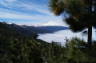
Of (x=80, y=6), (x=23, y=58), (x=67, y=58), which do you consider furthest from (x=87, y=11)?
(x=23, y=58)

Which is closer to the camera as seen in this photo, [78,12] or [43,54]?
[43,54]

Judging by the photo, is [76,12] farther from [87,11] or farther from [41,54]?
[41,54]

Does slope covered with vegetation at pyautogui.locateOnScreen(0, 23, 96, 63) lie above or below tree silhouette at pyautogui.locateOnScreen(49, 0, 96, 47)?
below

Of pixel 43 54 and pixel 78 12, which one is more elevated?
pixel 78 12

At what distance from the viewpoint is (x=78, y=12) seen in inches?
577

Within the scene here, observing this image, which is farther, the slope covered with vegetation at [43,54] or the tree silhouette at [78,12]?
the tree silhouette at [78,12]

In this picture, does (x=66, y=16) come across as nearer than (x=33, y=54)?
No

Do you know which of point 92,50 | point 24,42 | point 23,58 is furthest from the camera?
point 24,42

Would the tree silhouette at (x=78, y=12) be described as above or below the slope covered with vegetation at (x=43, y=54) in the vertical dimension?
above

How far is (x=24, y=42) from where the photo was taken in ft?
50.1

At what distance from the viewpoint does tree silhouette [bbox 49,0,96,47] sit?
14.6m

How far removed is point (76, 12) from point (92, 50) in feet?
5.83

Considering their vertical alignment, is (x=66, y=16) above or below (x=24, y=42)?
above

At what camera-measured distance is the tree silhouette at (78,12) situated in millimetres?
14562
